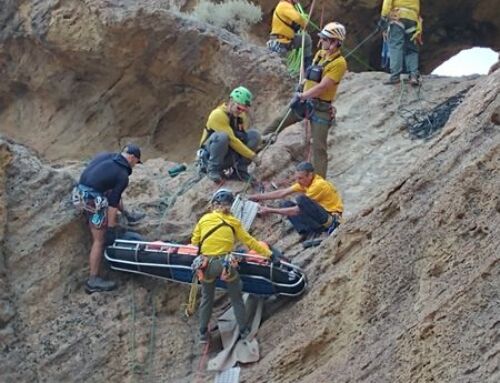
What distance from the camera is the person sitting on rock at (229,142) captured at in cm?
1351

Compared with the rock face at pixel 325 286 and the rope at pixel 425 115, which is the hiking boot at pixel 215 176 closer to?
the rock face at pixel 325 286

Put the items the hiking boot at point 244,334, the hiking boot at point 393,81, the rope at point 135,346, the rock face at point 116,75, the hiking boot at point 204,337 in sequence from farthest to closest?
the rock face at point 116,75
the hiking boot at point 393,81
the rope at point 135,346
the hiking boot at point 204,337
the hiking boot at point 244,334

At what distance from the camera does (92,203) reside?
12289mm

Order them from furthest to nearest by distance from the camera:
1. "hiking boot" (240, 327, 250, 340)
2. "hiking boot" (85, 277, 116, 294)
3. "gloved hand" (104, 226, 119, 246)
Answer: "gloved hand" (104, 226, 119, 246) → "hiking boot" (85, 277, 116, 294) → "hiking boot" (240, 327, 250, 340)

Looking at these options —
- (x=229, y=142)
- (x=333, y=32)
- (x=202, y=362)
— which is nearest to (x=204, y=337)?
(x=202, y=362)

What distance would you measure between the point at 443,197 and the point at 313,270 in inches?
70.2

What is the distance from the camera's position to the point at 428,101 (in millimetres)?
16328

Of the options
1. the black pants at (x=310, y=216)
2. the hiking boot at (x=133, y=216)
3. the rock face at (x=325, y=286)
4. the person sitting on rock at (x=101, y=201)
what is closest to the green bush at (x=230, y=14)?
the rock face at (x=325, y=286)

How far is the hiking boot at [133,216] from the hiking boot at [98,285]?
918 millimetres

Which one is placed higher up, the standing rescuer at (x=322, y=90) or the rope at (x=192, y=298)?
the standing rescuer at (x=322, y=90)

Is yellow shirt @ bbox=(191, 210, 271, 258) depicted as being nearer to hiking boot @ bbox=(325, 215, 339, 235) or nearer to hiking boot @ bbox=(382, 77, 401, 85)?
hiking boot @ bbox=(325, 215, 339, 235)

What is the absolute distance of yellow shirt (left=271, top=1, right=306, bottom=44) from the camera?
1733 cm

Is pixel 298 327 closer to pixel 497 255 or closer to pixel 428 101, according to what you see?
pixel 497 255

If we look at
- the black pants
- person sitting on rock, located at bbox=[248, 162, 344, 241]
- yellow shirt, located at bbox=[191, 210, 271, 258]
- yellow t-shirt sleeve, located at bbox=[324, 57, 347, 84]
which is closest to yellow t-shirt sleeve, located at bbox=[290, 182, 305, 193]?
person sitting on rock, located at bbox=[248, 162, 344, 241]
